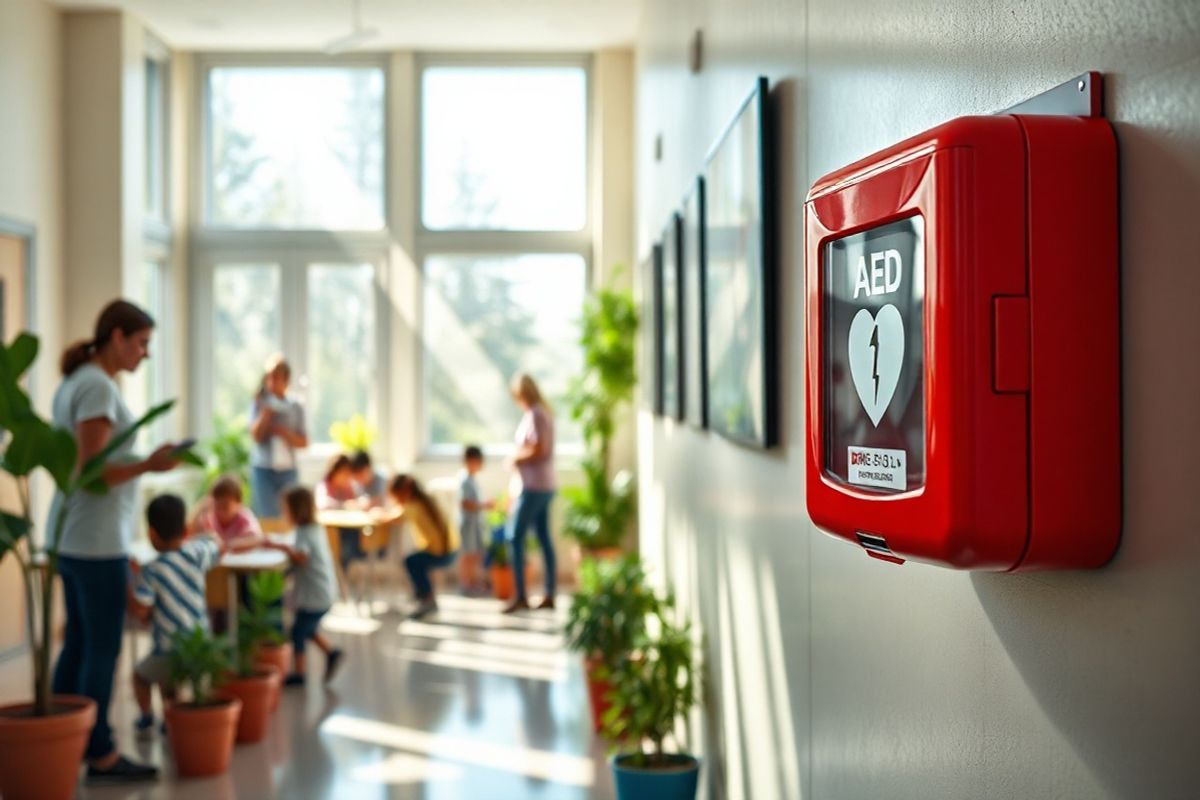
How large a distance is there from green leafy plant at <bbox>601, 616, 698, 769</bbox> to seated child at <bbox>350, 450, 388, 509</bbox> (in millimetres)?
4794

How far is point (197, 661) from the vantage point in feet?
16.4

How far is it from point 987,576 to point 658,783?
2840 mm

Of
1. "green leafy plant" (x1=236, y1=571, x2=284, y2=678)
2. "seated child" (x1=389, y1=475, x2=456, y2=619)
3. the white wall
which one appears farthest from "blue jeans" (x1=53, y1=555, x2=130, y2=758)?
"seated child" (x1=389, y1=475, x2=456, y2=619)

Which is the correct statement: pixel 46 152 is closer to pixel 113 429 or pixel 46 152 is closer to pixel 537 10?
pixel 537 10

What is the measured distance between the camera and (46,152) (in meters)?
8.17

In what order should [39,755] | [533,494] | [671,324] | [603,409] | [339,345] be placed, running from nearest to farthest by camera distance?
[39,755], [671,324], [533,494], [603,409], [339,345]

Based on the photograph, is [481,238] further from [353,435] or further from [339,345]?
[353,435]

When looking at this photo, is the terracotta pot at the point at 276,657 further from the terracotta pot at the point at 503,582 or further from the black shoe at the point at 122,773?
the terracotta pot at the point at 503,582

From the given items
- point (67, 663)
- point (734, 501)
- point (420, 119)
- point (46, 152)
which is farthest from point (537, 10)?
point (734, 501)

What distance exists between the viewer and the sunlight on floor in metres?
4.98

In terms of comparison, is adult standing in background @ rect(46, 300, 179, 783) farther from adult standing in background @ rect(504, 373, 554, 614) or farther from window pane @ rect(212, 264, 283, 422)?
window pane @ rect(212, 264, 283, 422)

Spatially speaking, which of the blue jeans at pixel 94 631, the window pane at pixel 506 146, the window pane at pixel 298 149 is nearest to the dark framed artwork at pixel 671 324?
the blue jeans at pixel 94 631

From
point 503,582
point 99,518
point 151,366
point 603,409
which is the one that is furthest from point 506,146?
point 99,518

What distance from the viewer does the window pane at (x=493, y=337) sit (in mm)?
10109
